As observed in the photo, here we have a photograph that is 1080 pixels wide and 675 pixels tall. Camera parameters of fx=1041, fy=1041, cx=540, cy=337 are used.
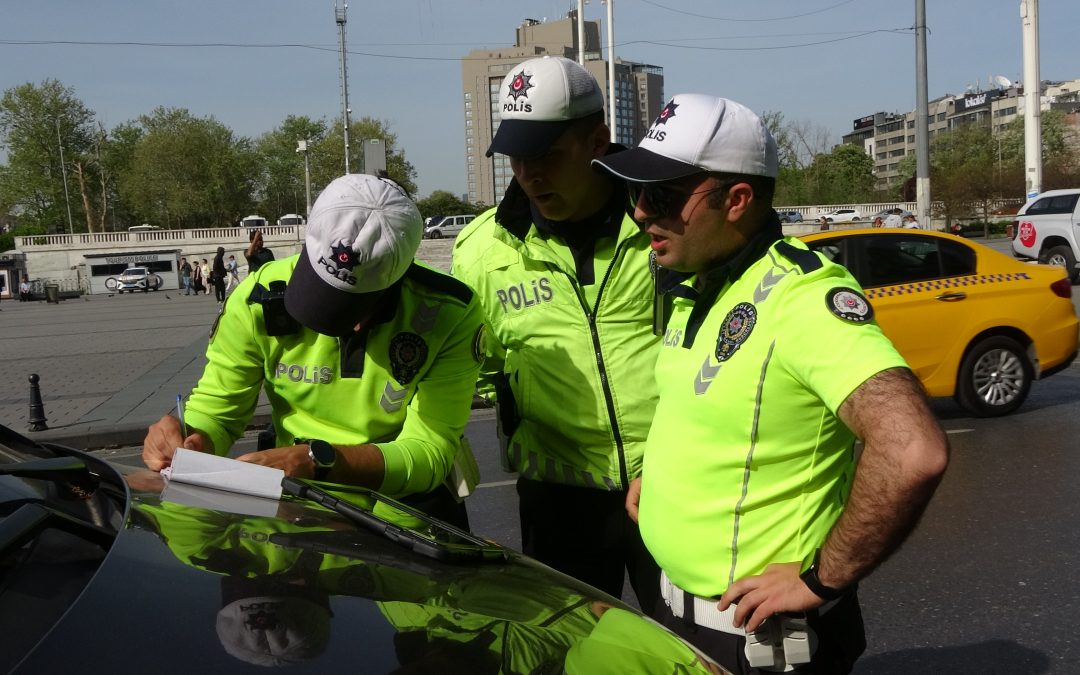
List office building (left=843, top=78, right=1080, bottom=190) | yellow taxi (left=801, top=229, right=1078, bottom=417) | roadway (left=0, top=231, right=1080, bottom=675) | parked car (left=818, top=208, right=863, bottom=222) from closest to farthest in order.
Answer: roadway (left=0, top=231, right=1080, bottom=675)
yellow taxi (left=801, top=229, right=1078, bottom=417)
parked car (left=818, top=208, right=863, bottom=222)
office building (left=843, top=78, right=1080, bottom=190)

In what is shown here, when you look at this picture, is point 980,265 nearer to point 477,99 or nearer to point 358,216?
point 358,216

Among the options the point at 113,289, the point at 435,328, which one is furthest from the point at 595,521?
the point at 113,289

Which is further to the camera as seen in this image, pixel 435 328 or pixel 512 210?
pixel 512 210

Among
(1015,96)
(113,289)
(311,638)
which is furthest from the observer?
(1015,96)

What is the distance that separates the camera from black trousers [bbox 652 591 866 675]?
6.43 ft

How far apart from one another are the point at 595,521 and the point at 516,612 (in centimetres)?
124

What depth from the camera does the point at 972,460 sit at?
6949 millimetres

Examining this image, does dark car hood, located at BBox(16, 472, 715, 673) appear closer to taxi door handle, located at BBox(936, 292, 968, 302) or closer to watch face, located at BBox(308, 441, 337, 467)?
watch face, located at BBox(308, 441, 337, 467)

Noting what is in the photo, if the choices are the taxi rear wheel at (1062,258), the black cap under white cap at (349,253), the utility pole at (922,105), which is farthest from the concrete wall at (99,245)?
the black cap under white cap at (349,253)

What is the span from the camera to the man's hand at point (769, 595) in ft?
6.01

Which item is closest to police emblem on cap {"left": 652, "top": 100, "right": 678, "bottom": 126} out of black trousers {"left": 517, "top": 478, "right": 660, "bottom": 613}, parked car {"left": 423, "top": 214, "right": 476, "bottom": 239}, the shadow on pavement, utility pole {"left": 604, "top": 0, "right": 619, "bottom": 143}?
black trousers {"left": 517, "top": 478, "right": 660, "bottom": 613}

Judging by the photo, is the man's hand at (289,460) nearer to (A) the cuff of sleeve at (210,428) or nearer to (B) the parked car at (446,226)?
(A) the cuff of sleeve at (210,428)

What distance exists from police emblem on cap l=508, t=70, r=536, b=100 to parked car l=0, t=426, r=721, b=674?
1.25 metres

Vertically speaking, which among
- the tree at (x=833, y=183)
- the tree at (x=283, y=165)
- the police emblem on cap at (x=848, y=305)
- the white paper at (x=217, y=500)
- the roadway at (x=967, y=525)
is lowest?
the roadway at (x=967, y=525)
